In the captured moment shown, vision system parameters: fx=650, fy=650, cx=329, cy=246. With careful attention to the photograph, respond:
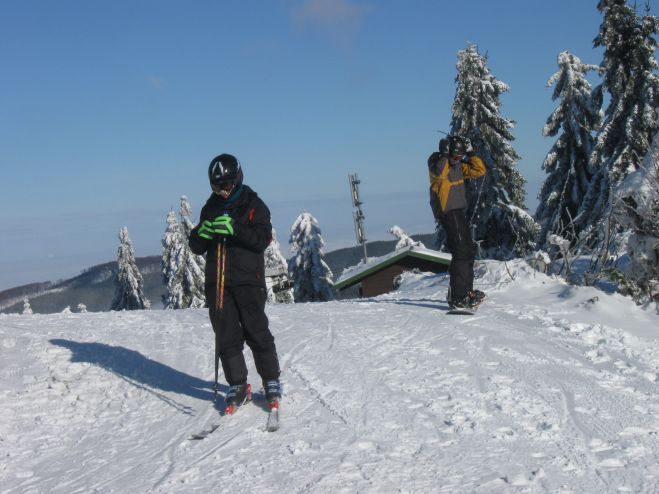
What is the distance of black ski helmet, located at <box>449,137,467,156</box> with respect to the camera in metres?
8.37

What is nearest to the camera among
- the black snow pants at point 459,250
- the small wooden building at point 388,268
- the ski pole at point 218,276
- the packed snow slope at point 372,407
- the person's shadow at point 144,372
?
the packed snow slope at point 372,407

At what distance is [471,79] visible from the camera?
107ft

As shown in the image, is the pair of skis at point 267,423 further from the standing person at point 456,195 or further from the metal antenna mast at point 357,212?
the metal antenna mast at point 357,212

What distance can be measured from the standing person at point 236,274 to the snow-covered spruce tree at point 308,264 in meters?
32.0

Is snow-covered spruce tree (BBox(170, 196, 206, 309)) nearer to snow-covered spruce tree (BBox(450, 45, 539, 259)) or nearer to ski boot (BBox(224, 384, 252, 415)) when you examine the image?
snow-covered spruce tree (BBox(450, 45, 539, 259))

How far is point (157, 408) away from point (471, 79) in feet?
97.4

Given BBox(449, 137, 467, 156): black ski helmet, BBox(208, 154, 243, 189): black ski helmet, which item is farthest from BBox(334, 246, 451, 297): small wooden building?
BBox(208, 154, 243, 189): black ski helmet

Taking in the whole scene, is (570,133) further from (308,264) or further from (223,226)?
(223,226)

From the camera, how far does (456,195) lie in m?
8.47

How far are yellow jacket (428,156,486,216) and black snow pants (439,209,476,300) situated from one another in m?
0.12

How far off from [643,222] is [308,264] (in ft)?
97.7

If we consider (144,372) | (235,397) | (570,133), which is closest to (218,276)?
(235,397)

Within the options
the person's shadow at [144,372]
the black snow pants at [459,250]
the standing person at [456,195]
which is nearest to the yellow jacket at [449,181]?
the standing person at [456,195]

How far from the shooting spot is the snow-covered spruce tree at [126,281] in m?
47.8
